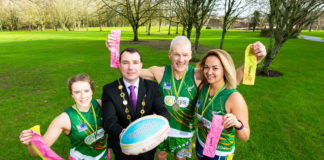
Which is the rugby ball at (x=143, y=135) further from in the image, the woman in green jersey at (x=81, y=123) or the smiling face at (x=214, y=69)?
the smiling face at (x=214, y=69)

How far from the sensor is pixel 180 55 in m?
2.62

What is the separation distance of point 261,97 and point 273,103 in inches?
24.4

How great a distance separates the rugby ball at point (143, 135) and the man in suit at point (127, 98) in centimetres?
17

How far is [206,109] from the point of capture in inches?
99.3

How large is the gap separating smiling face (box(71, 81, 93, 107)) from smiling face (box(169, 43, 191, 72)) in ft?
4.54

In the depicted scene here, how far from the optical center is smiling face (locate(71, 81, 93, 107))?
228 centimetres

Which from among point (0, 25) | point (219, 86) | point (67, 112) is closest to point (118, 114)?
point (67, 112)

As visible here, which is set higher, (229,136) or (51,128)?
(51,128)

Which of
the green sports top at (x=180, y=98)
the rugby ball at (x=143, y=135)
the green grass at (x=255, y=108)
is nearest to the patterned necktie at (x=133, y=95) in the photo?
the rugby ball at (x=143, y=135)

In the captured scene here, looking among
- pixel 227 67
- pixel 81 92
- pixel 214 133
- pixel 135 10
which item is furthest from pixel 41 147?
pixel 135 10

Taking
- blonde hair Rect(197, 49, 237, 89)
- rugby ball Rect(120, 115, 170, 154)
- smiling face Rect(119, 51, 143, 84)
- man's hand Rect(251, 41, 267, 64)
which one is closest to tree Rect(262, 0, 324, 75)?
man's hand Rect(251, 41, 267, 64)

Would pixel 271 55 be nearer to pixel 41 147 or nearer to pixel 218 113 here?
pixel 218 113

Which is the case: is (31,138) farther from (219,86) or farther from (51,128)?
(219,86)

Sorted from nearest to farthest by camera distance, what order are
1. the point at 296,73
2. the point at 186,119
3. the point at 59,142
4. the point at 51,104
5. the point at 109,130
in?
the point at 109,130 < the point at 186,119 < the point at 59,142 < the point at 51,104 < the point at 296,73
